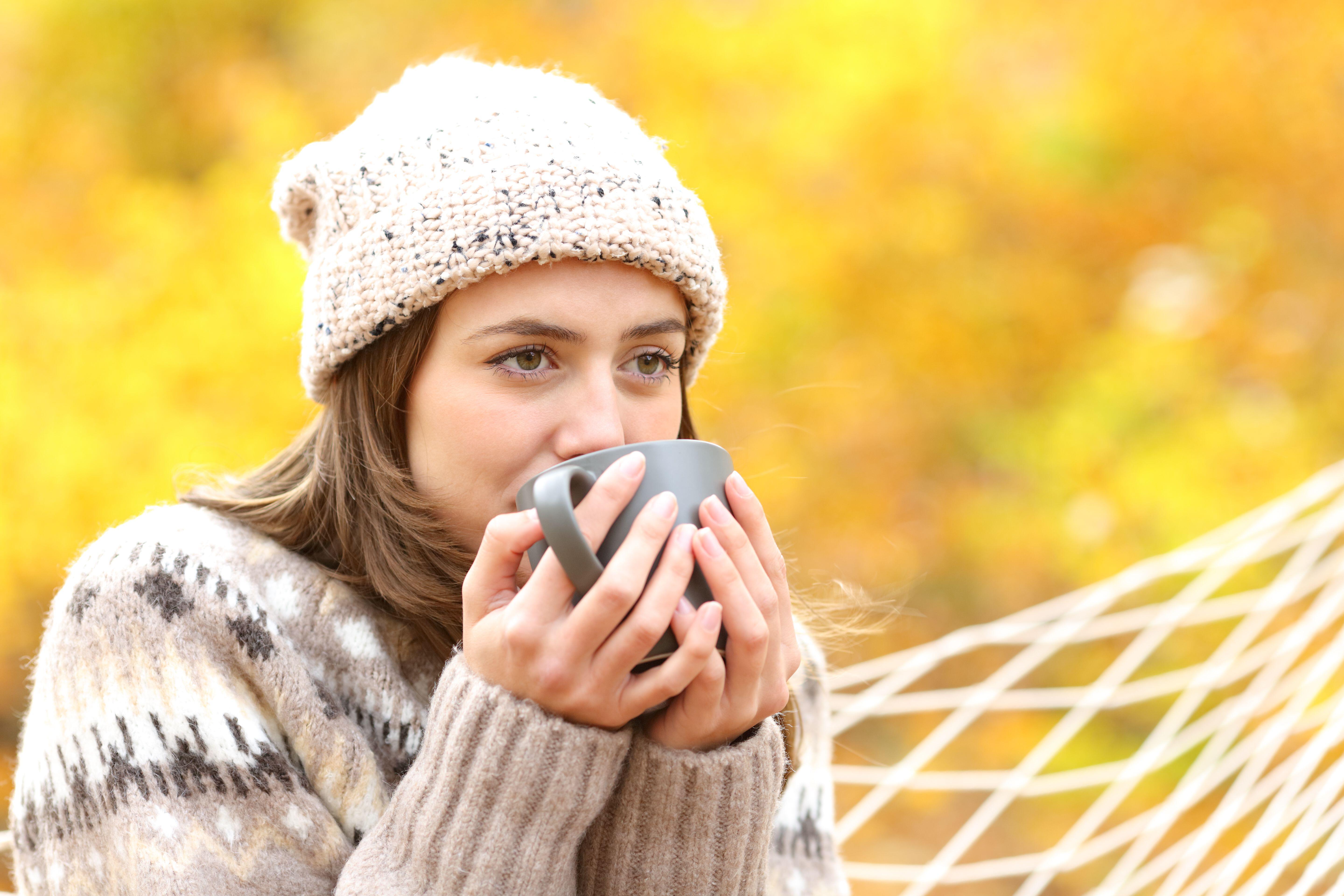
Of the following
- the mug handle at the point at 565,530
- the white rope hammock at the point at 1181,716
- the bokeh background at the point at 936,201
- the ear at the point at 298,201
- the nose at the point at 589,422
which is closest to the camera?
the mug handle at the point at 565,530

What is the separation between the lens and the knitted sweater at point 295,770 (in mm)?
732

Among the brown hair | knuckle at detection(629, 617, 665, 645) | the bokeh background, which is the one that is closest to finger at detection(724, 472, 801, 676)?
knuckle at detection(629, 617, 665, 645)

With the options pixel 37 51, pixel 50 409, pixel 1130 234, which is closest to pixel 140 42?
pixel 37 51

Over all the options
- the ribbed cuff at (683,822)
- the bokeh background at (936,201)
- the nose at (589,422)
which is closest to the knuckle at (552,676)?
the ribbed cuff at (683,822)

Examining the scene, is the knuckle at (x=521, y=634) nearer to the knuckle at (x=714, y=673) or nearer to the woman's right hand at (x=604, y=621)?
the woman's right hand at (x=604, y=621)

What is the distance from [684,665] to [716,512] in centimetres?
10

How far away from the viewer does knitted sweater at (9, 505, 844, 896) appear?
2.40 feet

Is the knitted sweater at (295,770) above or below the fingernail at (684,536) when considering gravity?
below

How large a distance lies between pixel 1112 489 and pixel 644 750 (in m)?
3.41

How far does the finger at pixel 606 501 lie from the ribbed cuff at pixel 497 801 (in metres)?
0.12

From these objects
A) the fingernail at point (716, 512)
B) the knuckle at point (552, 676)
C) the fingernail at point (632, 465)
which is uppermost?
the fingernail at point (632, 465)

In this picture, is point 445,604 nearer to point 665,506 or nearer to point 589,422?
point 589,422

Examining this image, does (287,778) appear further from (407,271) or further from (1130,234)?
(1130,234)

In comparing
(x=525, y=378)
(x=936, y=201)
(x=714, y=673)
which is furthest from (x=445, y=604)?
(x=936, y=201)
